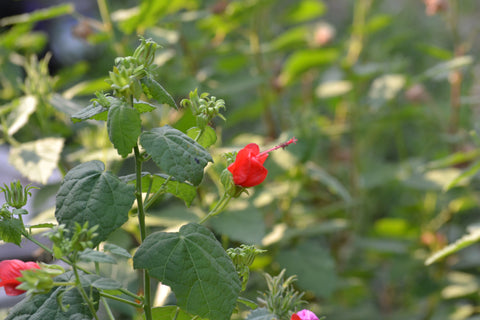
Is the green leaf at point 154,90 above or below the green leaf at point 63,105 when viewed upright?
below

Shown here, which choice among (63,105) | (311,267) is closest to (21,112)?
(63,105)

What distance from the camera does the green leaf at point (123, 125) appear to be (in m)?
0.33

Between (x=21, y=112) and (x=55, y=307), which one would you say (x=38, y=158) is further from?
(x=55, y=307)

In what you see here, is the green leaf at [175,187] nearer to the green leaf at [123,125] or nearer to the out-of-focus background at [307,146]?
the green leaf at [123,125]

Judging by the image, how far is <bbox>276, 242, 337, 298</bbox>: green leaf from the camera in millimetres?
830

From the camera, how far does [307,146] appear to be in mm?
840

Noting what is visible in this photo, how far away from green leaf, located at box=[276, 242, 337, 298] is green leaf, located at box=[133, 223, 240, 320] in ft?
1.63

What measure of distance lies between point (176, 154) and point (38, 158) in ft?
1.37

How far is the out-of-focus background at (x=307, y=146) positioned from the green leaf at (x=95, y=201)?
32cm

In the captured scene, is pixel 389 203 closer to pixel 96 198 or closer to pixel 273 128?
pixel 273 128

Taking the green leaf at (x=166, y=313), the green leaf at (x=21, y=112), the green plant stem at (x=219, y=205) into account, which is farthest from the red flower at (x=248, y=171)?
the green leaf at (x=21, y=112)

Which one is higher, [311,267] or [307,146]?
[307,146]

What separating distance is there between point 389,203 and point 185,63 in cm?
75

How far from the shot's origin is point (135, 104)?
0.37 metres
